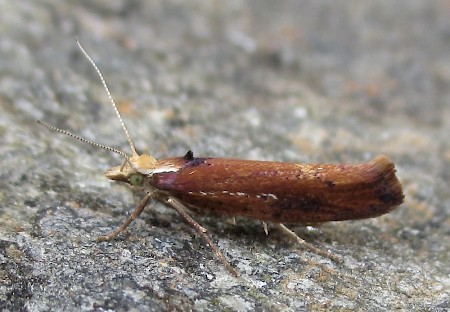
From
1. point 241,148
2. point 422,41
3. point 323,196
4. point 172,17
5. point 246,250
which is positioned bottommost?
point 246,250

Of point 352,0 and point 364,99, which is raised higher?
point 352,0

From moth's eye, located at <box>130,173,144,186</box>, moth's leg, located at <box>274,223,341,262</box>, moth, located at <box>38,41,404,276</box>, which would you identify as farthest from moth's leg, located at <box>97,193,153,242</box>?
moth's leg, located at <box>274,223,341,262</box>

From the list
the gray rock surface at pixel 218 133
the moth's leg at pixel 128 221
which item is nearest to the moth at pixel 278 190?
the moth's leg at pixel 128 221

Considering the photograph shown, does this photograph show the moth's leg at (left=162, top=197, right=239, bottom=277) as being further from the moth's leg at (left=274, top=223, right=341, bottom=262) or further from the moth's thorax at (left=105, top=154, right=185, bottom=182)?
the moth's leg at (left=274, top=223, right=341, bottom=262)

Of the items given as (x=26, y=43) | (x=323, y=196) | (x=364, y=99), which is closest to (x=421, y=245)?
(x=323, y=196)

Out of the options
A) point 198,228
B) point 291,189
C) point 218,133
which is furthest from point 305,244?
point 218,133

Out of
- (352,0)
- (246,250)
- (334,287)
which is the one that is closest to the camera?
(334,287)

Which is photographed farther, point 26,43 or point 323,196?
point 26,43

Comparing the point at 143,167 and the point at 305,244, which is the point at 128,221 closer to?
the point at 143,167

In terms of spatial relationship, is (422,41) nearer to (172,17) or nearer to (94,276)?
(172,17)
